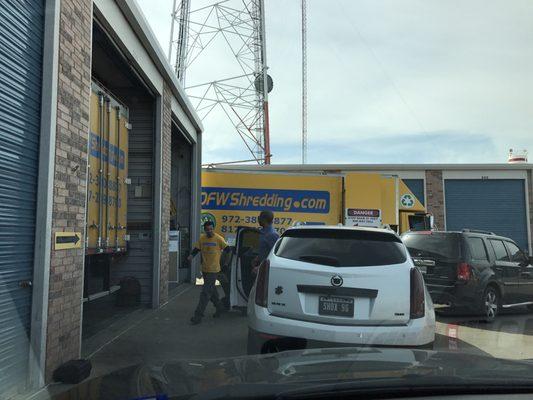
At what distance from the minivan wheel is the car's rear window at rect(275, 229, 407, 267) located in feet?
16.6

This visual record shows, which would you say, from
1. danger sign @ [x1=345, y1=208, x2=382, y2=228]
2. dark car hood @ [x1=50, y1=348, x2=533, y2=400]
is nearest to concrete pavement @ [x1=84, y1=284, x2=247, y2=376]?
dark car hood @ [x1=50, y1=348, x2=533, y2=400]

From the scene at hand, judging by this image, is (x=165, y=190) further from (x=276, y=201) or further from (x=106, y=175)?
(x=276, y=201)

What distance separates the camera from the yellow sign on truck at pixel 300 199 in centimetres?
1520

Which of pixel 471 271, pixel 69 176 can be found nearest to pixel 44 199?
pixel 69 176

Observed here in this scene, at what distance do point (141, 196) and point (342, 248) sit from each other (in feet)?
19.8

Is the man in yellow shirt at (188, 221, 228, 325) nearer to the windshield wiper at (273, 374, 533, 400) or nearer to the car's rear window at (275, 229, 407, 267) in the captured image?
the car's rear window at (275, 229, 407, 267)

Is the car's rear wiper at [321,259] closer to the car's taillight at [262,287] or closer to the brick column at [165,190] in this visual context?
the car's taillight at [262,287]

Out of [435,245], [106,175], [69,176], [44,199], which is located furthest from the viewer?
[435,245]

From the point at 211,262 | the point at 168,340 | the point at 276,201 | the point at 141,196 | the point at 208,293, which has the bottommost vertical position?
the point at 168,340

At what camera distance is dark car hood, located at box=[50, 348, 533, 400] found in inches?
94.8

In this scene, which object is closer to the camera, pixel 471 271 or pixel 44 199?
pixel 44 199

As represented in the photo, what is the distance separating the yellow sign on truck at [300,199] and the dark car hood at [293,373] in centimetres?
1200

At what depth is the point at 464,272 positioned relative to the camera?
31.9ft

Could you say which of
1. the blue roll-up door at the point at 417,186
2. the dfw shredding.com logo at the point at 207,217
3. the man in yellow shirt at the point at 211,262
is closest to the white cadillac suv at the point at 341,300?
the man in yellow shirt at the point at 211,262
